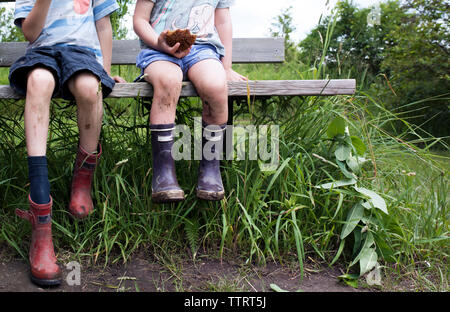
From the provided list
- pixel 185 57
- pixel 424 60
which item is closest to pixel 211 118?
pixel 185 57

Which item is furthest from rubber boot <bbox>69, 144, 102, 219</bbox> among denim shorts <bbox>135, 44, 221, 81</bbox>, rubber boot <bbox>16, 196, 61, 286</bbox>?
denim shorts <bbox>135, 44, 221, 81</bbox>

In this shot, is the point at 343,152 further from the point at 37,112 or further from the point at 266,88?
the point at 37,112

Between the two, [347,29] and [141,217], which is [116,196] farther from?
[347,29]

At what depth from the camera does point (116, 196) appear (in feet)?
6.46

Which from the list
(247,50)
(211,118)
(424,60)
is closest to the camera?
(211,118)

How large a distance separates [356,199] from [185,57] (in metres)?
1.02

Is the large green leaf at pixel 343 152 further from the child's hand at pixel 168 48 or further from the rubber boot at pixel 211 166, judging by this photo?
the child's hand at pixel 168 48

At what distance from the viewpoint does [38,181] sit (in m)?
1.68

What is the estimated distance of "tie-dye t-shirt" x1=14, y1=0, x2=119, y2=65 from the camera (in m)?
1.99

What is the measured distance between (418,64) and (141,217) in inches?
145

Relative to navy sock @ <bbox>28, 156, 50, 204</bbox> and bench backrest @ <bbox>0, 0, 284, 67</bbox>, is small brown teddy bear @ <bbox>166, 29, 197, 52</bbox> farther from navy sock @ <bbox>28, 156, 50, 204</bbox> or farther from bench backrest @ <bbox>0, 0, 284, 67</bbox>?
bench backrest @ <bbox>0, 0, 284, 67</bbox>

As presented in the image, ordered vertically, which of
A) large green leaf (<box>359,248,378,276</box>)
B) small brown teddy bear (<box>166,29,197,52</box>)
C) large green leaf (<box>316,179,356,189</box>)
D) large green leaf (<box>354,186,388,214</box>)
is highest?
small brown teddy bear (<box>166,29,197,52</box>)

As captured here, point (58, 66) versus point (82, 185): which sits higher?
point (58, 66)

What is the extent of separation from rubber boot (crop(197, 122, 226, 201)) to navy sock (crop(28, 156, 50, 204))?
605 millimetres
